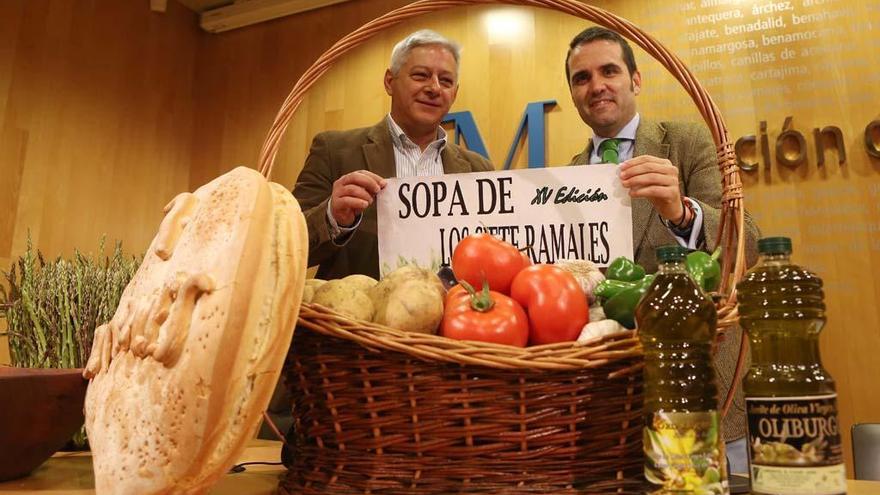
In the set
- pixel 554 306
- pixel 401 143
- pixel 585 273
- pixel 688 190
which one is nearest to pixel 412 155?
pixel 401 143

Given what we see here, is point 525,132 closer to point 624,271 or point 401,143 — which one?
point 401,143

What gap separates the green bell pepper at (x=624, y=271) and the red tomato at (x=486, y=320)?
157 mm

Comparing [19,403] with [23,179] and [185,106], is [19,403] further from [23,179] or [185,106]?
[185,106]

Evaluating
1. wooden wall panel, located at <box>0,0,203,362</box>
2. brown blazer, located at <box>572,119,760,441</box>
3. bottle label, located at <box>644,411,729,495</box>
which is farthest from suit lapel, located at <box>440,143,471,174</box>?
wooden wall panel, located at <box>0,0,203,362</box>

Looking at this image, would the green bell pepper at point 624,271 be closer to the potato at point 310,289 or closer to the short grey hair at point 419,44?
the potato at point 310,289

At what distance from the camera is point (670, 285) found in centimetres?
61

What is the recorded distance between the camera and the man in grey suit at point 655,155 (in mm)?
1069

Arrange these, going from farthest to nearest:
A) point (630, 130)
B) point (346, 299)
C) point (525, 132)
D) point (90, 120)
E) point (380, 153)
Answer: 1. point (90, 120)
2. point (525, 132)
3. point (380, 153)
4. point (630, 130)
5. point (346, 299)

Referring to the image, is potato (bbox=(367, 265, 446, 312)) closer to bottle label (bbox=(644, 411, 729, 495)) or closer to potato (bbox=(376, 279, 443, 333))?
potato (bbox=(376, 279, 443, 333))

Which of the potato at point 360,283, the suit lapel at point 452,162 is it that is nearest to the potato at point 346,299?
the potato at point 360,283

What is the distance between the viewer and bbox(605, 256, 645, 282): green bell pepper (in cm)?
81

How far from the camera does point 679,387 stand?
567mm

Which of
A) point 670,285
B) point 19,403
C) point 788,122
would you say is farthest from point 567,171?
point 788,122

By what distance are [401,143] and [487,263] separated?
3.93 ft
